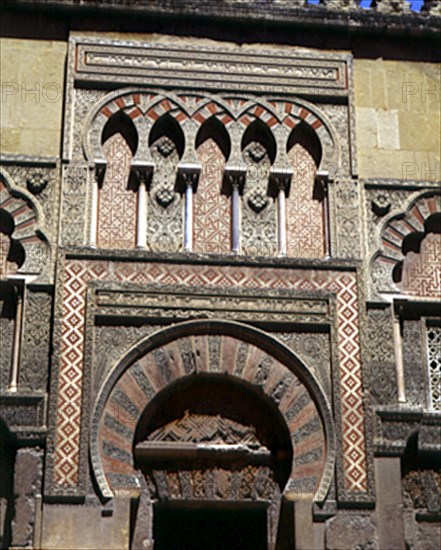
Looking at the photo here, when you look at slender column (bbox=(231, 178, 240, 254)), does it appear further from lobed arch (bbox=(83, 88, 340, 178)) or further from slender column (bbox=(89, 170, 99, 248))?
slender column (bbox=(89, 170, 99, 248))

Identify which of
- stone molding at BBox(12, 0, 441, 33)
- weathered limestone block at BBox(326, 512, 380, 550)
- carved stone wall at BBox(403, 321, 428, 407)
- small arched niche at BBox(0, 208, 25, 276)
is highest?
stone molding at BBox(12, 0, 441, 33)

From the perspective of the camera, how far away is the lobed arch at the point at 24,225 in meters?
10.5

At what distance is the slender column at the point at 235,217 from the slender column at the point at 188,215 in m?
0.37

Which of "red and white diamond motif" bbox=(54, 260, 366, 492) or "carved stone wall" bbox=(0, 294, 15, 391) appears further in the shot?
"carved stone wall" bbox=(0, 294, 15, 391)

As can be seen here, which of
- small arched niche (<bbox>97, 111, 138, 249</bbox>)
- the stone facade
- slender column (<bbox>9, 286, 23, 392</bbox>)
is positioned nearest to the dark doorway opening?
the stone facade

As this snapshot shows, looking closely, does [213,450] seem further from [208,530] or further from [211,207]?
[211,207]

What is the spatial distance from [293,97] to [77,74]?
198cm

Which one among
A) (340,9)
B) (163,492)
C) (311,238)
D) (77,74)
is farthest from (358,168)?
(163,492)

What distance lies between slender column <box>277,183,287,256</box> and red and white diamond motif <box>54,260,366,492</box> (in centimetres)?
29

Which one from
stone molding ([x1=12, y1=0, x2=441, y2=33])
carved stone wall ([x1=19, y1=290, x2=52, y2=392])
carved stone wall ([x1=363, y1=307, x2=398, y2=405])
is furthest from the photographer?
stone molding ([x1=12, y1=0, x2=441, y2=33])

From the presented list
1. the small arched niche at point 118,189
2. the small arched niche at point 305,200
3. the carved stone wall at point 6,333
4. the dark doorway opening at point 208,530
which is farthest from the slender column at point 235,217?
the dark doorway opening at point 208,530

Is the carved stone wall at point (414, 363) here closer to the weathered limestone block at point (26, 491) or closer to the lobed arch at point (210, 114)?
the lobed arch at point (210, 114)

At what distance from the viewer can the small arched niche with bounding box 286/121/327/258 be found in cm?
1089

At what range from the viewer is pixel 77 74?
11.1 meters
